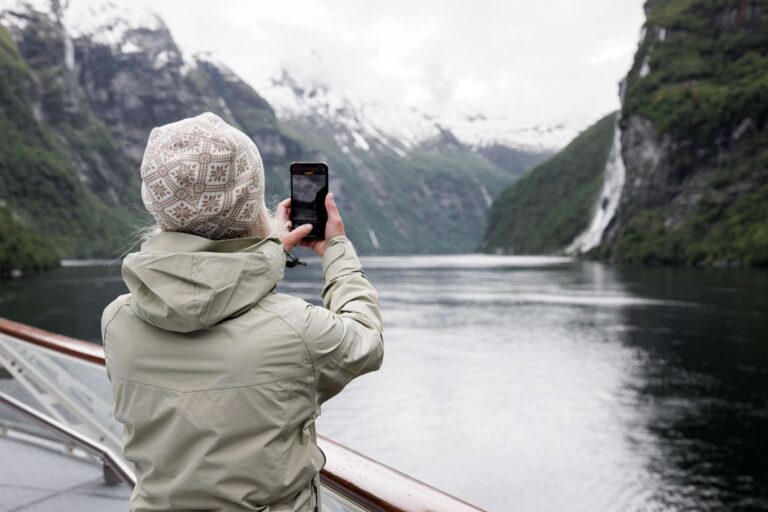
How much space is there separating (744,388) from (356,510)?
74.6 ft

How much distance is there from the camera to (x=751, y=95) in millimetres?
99750

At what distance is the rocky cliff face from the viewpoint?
305 ft

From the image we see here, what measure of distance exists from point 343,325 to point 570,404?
2117cm

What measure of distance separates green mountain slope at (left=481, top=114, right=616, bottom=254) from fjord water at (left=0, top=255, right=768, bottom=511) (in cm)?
11064

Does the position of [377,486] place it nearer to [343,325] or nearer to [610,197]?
[343,325]

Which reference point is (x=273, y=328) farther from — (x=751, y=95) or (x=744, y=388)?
(x=751, y=95)

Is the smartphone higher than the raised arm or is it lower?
higher

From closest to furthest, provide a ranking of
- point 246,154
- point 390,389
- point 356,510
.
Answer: point 246,154
point 356,510
point 390,389

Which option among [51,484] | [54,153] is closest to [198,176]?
[51,484]

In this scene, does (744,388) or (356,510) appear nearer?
(356,510)

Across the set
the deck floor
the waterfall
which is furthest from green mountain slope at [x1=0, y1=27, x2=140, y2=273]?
the deck floor

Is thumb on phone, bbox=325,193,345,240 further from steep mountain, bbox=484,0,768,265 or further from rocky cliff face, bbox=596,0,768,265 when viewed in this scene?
rocky cliff face, bbox=596,0,768,265

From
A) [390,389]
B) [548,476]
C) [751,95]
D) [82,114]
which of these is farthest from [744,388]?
[82,114]

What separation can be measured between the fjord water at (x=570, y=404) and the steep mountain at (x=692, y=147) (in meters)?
54.5
